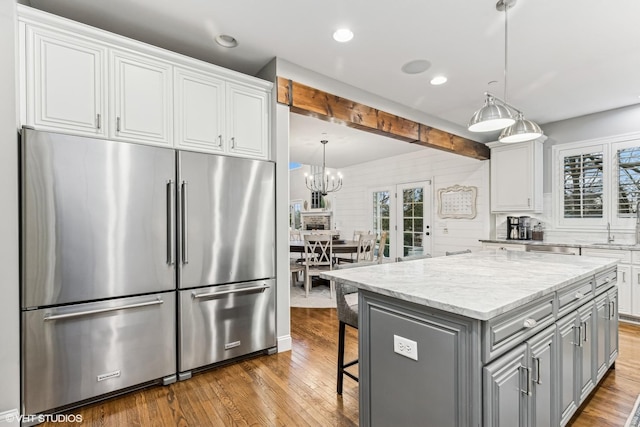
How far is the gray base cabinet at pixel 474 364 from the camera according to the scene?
49.2 inches

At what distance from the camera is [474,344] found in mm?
1227

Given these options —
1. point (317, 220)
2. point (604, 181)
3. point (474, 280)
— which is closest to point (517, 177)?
point (604, 181)

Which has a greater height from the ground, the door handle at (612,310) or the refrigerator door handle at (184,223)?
the refrigerator door handle at (184,223)

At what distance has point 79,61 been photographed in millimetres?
2111

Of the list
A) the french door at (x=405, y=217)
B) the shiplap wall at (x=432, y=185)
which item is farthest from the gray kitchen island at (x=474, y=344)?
the french door at (x=405, y=217)

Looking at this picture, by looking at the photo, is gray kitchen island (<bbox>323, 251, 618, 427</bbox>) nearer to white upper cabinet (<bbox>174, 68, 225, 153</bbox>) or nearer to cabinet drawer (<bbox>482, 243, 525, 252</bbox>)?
white upper cabinet (<bbox>174, 68, 225, 153</bbox>)

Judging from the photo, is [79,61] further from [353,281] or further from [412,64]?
[412,64]

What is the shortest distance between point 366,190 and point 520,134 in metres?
5.34

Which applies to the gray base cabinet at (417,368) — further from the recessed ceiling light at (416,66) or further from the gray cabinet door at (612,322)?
the recessed ceiling light at (416,66)

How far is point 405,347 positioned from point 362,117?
8.98ft

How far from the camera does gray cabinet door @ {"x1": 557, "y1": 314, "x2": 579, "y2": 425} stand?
5.68 ft

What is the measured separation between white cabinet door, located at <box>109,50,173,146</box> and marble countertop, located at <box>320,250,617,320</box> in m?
1.70

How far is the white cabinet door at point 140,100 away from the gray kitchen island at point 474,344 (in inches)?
67.0

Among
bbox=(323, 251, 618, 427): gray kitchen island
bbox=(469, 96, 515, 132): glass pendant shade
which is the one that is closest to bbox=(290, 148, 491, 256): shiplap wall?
bbox=(469, 96, 515, 132): glass pendant shade
